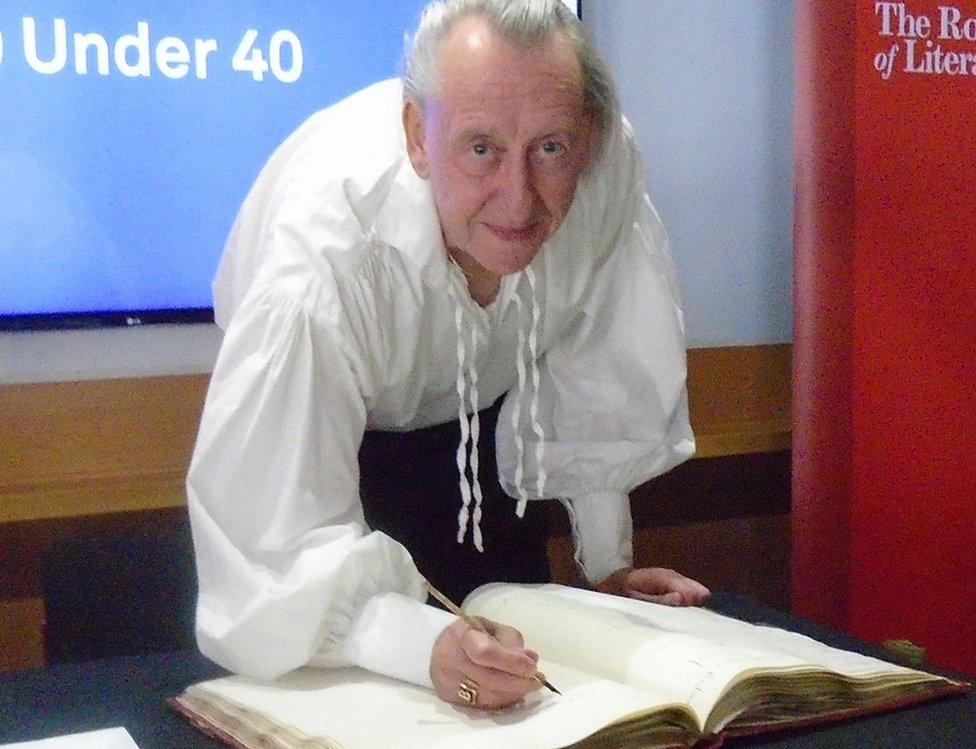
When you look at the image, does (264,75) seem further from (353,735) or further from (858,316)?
(353,735)

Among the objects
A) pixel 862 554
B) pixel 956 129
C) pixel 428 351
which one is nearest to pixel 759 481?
pixel 862 554

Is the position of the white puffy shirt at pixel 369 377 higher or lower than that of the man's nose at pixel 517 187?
lower

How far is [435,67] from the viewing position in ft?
3.36

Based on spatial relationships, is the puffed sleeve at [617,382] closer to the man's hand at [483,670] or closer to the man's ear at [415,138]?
the man's ear at [415,138]

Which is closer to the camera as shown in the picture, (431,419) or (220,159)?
(431,419)

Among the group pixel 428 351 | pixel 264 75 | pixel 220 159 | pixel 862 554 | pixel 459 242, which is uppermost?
pixel 264 75

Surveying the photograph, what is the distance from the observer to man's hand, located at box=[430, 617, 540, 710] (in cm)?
84

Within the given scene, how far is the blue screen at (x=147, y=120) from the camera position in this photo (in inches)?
59.8

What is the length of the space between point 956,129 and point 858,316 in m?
0.30

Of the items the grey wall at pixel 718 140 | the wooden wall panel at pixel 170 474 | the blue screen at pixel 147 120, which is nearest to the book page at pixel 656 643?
the wooden wall panel at pixel 170 474

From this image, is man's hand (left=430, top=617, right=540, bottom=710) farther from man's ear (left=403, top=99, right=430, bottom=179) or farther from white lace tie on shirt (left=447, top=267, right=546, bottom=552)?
man's ear (left=403, top=99, right=430, bottom=179)

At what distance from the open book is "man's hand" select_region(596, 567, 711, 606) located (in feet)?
0.51

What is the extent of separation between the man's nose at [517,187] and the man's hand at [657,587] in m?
0.42

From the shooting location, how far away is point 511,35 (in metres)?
1.00
